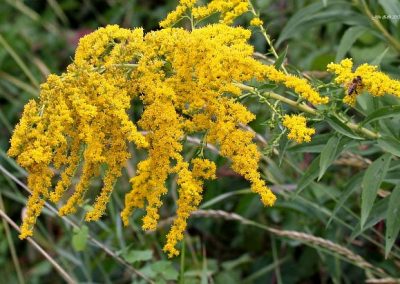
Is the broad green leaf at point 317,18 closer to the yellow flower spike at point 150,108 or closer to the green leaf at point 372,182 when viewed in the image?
the green leaf at point 372,182

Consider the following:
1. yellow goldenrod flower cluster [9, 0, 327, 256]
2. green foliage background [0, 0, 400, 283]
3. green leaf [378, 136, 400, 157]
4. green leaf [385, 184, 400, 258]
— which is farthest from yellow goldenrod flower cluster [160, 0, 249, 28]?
green leaf [385, 184, 400, 258]

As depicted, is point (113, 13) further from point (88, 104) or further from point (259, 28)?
point (88, 104)

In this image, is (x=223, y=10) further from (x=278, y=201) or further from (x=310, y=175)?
(x=278, y=201)

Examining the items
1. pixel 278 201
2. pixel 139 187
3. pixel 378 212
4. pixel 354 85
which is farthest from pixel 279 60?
pixel 278 201

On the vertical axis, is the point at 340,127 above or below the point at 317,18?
below

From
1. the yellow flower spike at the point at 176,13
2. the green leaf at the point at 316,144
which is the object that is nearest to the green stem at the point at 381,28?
the green leaf at the point at 316,144

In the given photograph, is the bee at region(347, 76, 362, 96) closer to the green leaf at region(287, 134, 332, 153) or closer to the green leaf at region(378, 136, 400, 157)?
the green leaf at region(378, 136, 400, 157)

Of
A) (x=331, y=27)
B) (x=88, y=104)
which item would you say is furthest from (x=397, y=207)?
(x=331, y=27)
